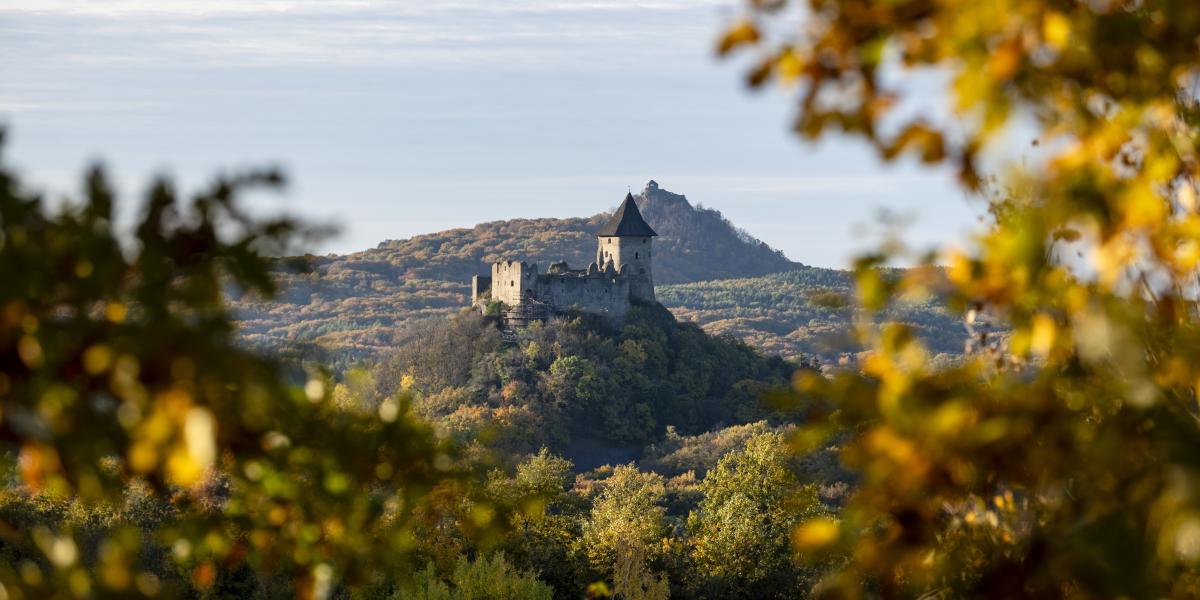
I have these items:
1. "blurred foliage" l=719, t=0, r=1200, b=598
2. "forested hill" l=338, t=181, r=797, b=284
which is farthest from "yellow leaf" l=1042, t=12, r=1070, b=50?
"forested hill" l=338, t=181, r=797, b=284

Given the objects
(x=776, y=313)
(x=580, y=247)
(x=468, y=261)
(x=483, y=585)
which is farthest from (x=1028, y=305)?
(x=580, y=247)

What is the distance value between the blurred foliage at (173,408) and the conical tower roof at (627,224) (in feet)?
201

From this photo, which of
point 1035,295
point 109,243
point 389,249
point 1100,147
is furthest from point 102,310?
point 389,249

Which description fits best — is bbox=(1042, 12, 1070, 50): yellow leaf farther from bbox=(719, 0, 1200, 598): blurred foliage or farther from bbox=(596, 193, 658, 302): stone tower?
bbox=(596, 193, 658, 302): stone tower

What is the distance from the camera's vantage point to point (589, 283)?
6488cm

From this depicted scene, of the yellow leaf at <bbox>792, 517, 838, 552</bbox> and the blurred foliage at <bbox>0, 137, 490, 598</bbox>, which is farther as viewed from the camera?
the blurred foliage at <bbox>0, 137, 490, 598</bbox>

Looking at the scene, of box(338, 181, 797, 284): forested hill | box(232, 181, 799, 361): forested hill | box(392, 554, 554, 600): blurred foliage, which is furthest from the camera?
box(338, 181, 797, 284): forested hill

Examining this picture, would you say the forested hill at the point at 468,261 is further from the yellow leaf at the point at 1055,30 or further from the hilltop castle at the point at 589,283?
the yellow leaf at the point at 1055,30

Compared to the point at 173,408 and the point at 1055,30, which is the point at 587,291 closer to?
the point at 173,408

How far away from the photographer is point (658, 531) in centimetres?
3203

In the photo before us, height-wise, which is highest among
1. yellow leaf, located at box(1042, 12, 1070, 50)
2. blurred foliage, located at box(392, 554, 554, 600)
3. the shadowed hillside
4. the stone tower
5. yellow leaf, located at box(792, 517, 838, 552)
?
yellow leaf, located at box(1042, 12, 1070, 50)

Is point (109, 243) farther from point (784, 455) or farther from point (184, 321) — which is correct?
point (784, 455)

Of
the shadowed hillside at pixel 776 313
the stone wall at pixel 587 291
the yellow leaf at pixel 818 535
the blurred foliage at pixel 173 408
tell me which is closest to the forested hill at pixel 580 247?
the shadowed hillside at pixel 776 313

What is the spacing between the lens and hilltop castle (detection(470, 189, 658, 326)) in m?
64.2
